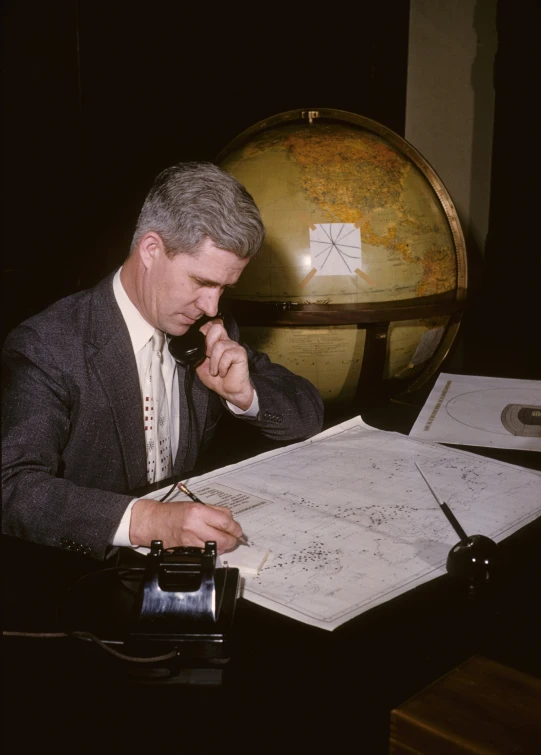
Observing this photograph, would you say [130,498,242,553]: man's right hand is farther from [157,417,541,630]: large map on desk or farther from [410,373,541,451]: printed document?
[410,373,541,451]: printed document

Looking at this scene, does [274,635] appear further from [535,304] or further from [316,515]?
[535,304]

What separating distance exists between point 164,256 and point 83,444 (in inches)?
14.5

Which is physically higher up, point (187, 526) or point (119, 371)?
point (119, 371)

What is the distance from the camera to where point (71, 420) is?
138cm

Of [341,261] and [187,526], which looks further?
[341,261]

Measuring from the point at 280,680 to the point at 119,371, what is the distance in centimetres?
74

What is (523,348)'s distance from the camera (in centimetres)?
281

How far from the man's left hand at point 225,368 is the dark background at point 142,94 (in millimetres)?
398

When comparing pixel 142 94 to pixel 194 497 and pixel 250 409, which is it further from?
pixel 194 497

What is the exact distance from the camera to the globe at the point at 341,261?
65.9 inches

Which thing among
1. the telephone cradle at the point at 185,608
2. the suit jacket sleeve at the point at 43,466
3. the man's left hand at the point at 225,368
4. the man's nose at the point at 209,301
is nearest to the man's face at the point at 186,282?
the man's nose at the point at 209,301

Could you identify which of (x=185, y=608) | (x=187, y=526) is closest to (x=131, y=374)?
(x=187, y=526)

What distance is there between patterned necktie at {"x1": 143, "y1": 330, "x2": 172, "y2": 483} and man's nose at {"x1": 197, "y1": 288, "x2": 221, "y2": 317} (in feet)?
0.47

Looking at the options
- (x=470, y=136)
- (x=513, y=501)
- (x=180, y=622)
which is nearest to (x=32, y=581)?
(x=180, y=622)
